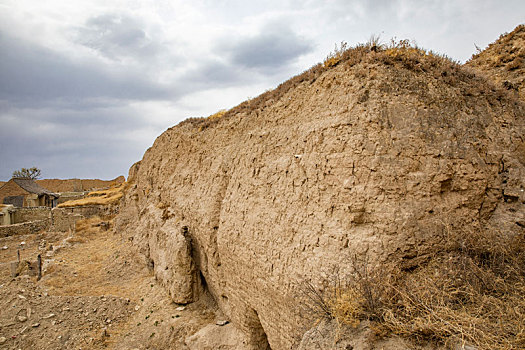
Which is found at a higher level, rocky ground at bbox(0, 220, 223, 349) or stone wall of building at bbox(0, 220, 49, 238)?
stone wall of building at bbox(0, 220, 49, 238)

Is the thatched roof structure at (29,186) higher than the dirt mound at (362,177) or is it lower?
higher

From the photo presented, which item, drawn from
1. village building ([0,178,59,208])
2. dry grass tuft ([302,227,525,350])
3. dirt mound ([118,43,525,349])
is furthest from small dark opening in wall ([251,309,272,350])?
village building ([0,178,59,208])

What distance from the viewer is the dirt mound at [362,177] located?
3938 mm

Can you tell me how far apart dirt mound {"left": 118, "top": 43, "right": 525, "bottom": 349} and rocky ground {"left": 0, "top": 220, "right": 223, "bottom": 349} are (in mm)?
1754

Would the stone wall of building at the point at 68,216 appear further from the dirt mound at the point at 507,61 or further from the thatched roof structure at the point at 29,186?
the dirt mound at the point at 507,61

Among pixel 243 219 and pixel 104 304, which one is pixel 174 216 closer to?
pixel 104 304

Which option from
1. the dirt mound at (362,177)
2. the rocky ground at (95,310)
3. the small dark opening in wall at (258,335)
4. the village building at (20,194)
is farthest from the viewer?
the village building at (20,194)

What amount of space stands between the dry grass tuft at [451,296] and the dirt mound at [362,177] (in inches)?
6.7

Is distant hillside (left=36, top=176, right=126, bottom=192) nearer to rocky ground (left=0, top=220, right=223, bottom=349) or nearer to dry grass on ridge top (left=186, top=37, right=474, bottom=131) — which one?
rocky ground (left=0, top=220, right=223, bottom=349)

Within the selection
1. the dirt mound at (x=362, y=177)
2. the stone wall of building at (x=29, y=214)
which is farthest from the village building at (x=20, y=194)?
the dirt mound at (x=362, y=177)

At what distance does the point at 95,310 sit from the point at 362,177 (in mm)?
7748

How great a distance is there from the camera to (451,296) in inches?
126

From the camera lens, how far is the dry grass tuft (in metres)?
2.71

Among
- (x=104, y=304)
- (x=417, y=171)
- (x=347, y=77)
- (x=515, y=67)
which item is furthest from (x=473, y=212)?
(x=104, y=304)
